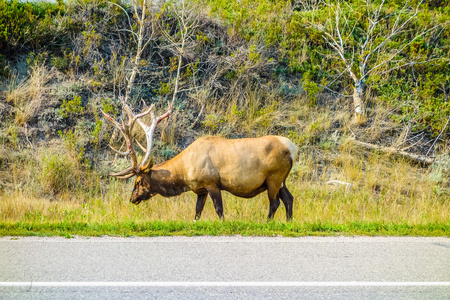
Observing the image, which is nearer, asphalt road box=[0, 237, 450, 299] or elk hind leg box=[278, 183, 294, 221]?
asphalt road box=[0, 237, 450, 299]

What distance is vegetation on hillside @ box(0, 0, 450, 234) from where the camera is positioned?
435 inches

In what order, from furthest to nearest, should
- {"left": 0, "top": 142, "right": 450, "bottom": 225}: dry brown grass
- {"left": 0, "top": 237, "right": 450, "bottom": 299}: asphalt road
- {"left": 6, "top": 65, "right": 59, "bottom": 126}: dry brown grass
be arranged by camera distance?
{"left": 6, "top": 65, "right": 59, "bottom": 126}: dry brown grass
{"left": 0, "top": 142, "right": 450, "bottom": 225}: dry brown grass
{"left": 0, "top": 237, "right": 450, "bottom": 299}: asphalt road

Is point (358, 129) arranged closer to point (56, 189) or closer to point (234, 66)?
point (234, 66)

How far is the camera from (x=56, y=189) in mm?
10688

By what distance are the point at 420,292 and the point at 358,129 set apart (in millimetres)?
9019

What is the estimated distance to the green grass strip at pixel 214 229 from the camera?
261 inches

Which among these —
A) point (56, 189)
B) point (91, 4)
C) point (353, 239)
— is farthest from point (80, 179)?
point (353, 239)

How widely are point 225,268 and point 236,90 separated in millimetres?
8960

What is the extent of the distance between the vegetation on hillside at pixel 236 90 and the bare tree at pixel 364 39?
0.06 meters

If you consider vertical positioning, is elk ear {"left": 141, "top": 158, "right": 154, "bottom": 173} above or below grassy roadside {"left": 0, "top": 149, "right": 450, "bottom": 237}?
above

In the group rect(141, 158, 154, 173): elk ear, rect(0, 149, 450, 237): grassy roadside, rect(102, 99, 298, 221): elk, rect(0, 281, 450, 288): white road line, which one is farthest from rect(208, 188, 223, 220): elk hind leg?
rect(0, 281, 450, 288): white road line

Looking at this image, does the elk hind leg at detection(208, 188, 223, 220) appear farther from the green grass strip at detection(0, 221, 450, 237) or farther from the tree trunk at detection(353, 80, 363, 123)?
the tree trunk at detection(353, 80, 363, 123)

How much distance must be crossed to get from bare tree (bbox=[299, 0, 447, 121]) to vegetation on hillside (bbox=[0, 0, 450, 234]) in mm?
56

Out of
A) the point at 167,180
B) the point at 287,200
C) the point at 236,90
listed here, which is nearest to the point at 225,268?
the point at 167,180
